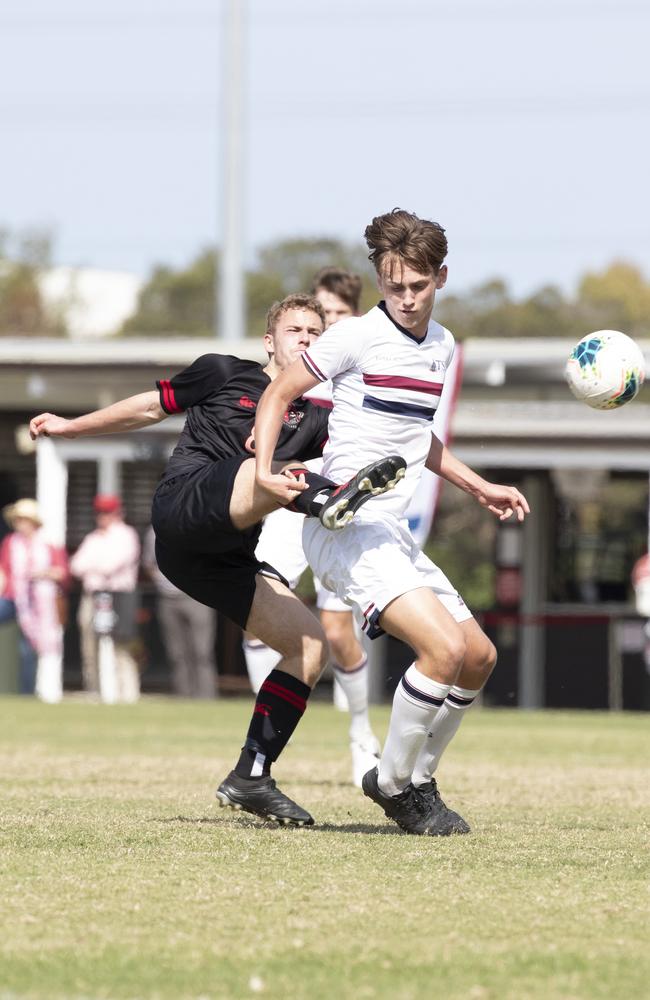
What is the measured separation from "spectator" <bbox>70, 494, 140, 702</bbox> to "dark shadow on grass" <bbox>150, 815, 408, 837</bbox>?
1166 cm

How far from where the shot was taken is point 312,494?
5934 mm

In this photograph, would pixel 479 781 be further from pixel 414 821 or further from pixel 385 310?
pixel 385 310

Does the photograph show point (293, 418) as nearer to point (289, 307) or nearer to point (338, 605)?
point (289, 307)

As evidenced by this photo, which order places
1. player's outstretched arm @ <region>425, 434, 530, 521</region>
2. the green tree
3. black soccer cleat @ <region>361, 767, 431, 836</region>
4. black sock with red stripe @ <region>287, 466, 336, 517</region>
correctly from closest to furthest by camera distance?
1. black sock with red stripe @ <region>287, 466, 336, 517</region>
2. black soccer cleat @ <region>361, 767, 431, 836</region>
3. player's outstretched arm @ <region>425, 434, 530, 521</region>
4. the green tree

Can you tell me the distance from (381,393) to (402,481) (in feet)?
1.04

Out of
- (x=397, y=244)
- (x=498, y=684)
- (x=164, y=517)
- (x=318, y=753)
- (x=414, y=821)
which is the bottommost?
(x=498, y=684)

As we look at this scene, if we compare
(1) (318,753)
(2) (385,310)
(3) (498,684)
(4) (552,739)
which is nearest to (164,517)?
(2) (385,310)

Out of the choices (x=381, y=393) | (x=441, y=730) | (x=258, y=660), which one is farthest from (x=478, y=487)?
(x=258, y=660)

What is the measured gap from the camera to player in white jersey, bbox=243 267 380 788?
880 cm

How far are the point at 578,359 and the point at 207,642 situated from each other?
12.5 meters

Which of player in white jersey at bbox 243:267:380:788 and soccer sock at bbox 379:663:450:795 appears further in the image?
player in white jersey at bbox 243:267:380:788

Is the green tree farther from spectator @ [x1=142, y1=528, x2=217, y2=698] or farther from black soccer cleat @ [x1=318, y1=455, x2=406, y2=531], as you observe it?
black soccer cleat @ [x1=318, y1=455, x2=406, y2=531]

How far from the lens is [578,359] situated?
704 centimetres

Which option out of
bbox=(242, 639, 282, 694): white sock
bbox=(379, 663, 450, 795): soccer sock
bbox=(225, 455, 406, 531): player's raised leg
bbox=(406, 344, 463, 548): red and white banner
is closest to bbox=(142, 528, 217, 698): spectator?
bbox=(406, 344, 463, 548): red and white banner
